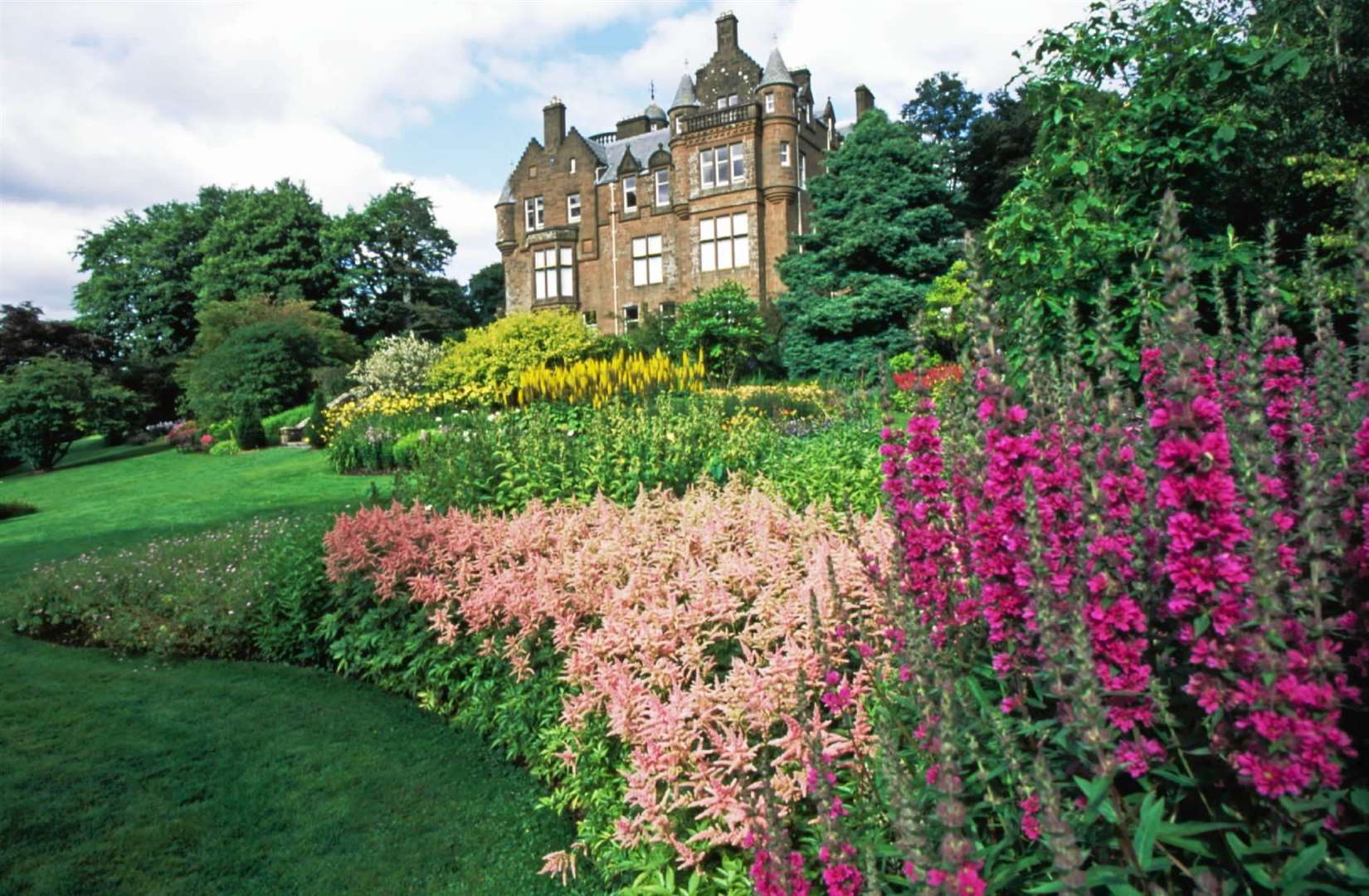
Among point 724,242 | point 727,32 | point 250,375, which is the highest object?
point 727,32

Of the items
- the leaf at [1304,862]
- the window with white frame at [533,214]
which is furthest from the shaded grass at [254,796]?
the window with white frame at [533,214]

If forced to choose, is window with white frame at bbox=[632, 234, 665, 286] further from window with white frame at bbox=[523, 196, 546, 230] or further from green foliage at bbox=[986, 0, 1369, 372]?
green foliage at bbox=[986, 0, 1369, 372]

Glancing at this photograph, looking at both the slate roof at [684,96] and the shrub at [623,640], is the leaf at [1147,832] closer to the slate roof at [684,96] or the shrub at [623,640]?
the shrub at [623,640]

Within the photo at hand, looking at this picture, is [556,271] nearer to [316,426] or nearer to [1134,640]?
[316,426]

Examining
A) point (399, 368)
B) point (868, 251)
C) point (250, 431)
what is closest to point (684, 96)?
point (868, 251)

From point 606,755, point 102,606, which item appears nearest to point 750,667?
point 606,755

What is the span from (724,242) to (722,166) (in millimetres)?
2986

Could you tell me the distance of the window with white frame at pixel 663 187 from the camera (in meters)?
35.1

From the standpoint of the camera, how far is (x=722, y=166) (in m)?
32.4

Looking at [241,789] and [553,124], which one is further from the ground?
[553,124]

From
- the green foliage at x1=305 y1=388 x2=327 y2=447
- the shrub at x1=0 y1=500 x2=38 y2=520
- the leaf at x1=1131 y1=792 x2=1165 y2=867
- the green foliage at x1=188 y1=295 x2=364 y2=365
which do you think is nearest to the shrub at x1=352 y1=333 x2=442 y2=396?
the green foliage at x1=305 y1=388 x2=327 y2=447

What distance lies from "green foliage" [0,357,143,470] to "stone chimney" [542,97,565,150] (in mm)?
20726

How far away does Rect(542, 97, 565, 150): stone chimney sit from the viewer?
38.2 meters

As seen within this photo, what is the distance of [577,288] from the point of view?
1486 inches
